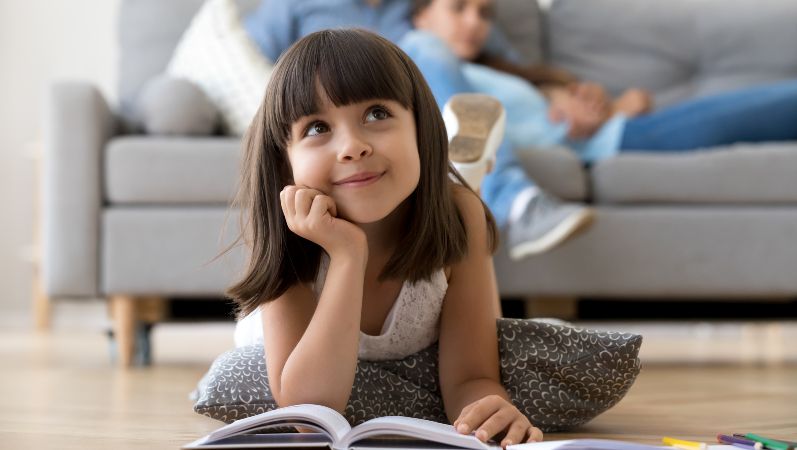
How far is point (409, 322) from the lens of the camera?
1159mm

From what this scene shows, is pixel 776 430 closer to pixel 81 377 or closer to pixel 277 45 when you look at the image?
pixel 81 377

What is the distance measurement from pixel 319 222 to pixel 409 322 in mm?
212

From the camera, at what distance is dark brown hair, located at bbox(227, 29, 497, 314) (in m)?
1.03

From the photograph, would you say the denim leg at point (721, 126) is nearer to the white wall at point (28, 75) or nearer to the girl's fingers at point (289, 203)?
the girl's fingers at point (289, 203)

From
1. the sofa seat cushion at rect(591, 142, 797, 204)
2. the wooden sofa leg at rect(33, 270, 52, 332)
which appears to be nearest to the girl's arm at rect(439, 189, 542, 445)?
the sofa seat cushion at rect(591, 142, 797, 204)

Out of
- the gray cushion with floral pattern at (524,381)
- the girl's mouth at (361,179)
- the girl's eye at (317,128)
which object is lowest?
the gray cushion with floral pattern at (524,381)

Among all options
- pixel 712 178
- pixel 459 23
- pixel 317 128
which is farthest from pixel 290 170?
pixel 459 23

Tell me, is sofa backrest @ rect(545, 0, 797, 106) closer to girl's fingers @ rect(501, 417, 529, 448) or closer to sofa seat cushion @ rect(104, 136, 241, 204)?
sofa seat cushion @ rect(104, 136, 241, 204)

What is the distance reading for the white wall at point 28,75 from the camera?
405 centimetres

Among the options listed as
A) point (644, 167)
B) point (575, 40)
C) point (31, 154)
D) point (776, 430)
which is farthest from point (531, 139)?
point (31, 154)

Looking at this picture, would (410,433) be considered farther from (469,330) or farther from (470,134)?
(470,134)

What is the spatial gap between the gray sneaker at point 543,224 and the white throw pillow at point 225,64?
671 mm

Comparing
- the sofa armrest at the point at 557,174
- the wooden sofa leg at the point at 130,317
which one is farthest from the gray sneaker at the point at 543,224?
the wooden sofa leg at the point at 130,317

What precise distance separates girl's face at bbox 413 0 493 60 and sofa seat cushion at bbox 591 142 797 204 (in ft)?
1.85
